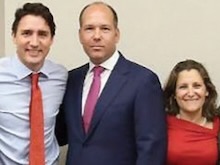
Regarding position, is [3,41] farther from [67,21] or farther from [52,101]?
[52,101]

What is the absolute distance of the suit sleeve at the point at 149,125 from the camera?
1.83 meters

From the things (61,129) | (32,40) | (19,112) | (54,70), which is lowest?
(61,129)

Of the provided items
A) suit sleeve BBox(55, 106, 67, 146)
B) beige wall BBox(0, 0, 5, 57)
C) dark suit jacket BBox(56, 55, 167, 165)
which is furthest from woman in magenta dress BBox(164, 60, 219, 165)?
beige wall BBox(0, 0, 5, 57)

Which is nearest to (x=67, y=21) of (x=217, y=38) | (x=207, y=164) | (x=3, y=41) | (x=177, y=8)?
(x=3, y=41)

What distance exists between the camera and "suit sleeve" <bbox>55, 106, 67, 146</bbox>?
6.80 feet

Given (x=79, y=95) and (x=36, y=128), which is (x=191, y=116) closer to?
(x=79, y=95)

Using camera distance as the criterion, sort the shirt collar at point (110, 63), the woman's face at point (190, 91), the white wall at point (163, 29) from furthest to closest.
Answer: the white wall at point (163, 29), the woman's face at point (190, 91), the shirt collar at point (110, 63)

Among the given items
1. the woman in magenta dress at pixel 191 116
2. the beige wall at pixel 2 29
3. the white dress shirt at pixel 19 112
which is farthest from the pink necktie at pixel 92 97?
the beige wall at pixel 2 29

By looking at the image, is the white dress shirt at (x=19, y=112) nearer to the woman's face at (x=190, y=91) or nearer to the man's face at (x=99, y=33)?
the man's face at (x=99, y=33)

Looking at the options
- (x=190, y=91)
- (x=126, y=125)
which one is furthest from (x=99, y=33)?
(x=190, y=91)

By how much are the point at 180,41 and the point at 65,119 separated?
2.27ft

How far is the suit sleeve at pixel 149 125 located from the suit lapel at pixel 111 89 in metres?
0.09

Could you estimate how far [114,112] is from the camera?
1.84m

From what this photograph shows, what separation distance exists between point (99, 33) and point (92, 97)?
0.25m
